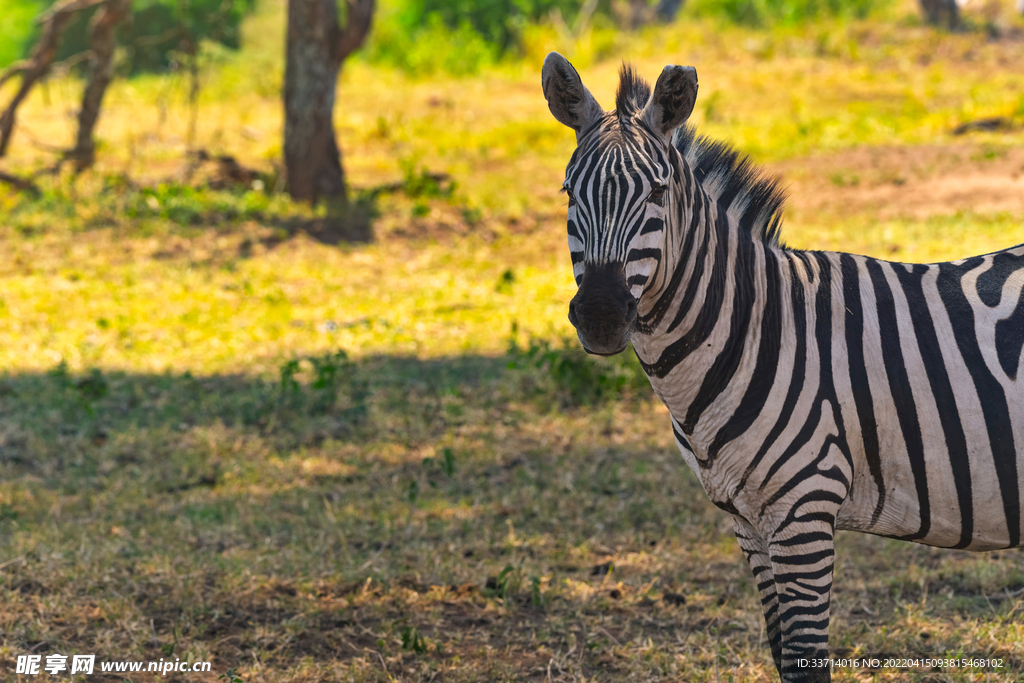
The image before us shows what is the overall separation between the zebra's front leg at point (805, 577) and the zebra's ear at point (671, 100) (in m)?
1.22

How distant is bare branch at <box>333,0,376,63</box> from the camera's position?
1048cm

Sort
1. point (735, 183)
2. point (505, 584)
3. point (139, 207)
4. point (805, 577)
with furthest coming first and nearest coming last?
point (139, 207)
point (505, 584)
point (735, 183)
point (805, 577)

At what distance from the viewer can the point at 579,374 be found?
632cm

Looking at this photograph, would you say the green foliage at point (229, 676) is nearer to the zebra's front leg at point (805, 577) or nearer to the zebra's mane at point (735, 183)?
the zebra's front leg at point (805, 577)

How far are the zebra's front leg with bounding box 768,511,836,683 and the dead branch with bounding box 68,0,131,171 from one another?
11342 mm

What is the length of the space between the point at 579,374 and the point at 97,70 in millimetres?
8507

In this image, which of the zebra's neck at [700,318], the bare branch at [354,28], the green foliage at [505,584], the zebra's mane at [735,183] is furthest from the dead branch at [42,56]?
the zebra's neck at [700,318]

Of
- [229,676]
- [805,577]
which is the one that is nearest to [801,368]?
[805,577]

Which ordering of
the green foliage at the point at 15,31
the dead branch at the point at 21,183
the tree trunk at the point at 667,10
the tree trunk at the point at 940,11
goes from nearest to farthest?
the dead branch at the point at 21,183, the tree trunk at the point at 940,11, the tree trunk at the point at 667,10, the green foliage at the point at 15,31

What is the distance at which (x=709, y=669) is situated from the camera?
347 centimetres

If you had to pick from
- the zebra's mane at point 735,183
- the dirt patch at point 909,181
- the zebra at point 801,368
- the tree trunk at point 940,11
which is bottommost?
the zebra at point 801,368

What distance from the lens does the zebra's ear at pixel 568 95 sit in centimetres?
268

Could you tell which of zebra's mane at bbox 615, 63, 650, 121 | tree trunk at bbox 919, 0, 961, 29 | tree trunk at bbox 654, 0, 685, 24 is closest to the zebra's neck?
zebra's mane at bbox 615, 63, 650, 121

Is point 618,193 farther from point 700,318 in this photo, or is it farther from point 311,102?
point 311,102
